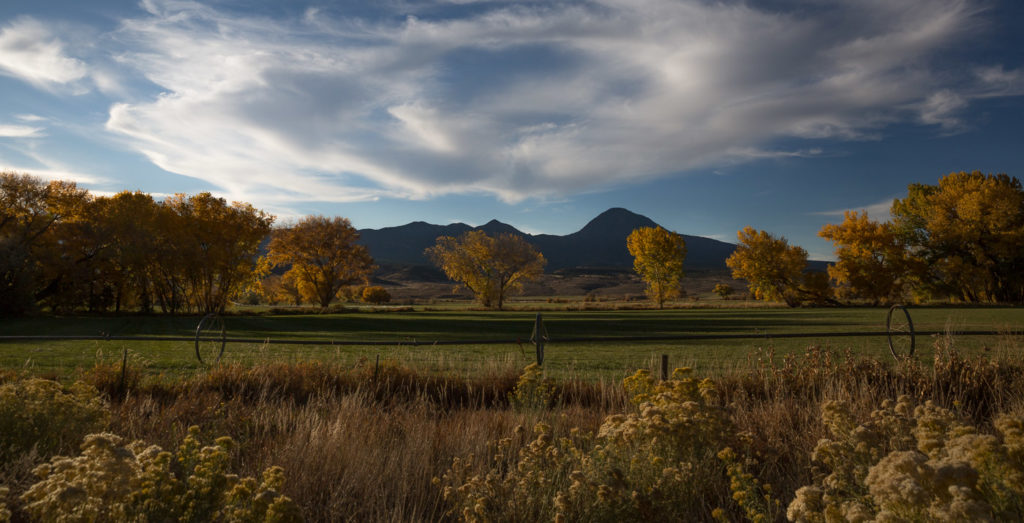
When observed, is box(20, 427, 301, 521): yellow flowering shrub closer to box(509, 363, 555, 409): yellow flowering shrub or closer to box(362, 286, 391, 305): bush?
box(509, 363, 555, 409): yellow flowering shrub

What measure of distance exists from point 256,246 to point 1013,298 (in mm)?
75588

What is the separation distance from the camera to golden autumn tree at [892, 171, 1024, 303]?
50.3 metres

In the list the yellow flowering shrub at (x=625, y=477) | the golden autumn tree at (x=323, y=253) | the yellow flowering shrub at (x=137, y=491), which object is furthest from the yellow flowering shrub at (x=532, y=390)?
the golden autumn tree at (x=323, y=253)

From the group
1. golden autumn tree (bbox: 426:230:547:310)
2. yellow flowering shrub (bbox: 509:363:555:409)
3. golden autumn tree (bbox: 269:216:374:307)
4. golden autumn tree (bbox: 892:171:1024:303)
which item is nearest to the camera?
yellow flowering shrub (bbox: 509:363:555:409)

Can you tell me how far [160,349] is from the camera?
64.2 feet

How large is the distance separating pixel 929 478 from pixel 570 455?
2.77 m

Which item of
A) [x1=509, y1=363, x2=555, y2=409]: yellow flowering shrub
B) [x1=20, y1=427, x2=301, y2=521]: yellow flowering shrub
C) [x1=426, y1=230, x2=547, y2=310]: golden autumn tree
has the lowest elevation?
[x1=509, y1=363, x2=555, y2=409]: yellow flowering shrub

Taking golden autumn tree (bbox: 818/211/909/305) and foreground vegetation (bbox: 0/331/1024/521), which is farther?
golden autumn tree (bbox: 818/211/909/305)

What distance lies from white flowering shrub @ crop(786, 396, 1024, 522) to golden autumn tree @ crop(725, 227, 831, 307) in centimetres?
6259

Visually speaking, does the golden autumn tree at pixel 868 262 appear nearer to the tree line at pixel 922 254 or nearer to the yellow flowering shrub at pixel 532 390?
the tree line at pixel 922 254

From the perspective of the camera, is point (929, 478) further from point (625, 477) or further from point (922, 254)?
point (922, 254)

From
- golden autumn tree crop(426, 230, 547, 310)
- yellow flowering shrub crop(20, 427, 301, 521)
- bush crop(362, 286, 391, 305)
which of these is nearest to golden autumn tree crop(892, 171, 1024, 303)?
golden autumn tree crop(426, 230, 547, 310)

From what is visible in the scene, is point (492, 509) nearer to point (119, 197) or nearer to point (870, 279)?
point (119, 197)

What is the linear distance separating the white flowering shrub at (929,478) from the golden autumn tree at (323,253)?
195 feet
